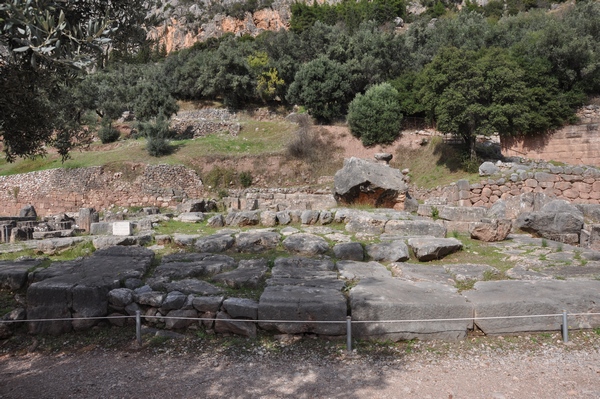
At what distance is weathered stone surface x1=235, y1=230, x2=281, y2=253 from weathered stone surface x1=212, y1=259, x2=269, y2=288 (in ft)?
4.03

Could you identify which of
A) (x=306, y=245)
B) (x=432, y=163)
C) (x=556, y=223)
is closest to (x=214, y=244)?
(x=306, y=245)

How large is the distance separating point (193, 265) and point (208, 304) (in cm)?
173

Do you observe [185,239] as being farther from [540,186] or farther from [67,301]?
[540,186]

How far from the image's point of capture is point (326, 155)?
101 ft

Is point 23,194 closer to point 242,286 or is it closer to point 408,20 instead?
point 242,286

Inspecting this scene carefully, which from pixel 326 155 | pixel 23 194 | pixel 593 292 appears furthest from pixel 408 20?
pixel 593 292

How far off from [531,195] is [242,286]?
11167mm

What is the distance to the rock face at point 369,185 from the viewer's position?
44.7 ft

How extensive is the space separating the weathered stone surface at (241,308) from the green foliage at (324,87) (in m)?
30.9

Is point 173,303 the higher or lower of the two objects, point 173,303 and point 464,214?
the lower

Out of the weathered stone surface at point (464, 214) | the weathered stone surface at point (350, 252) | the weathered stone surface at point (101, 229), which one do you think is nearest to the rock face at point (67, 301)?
the weathered stone surface at point (350, 252)

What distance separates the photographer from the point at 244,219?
11500mm

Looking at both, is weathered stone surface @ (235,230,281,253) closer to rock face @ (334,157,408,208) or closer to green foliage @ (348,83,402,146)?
rock face @ (334,157,408,208)

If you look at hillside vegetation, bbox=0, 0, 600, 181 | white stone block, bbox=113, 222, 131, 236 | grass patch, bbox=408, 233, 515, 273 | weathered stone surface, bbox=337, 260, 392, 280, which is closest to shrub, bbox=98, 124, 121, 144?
hillside vegetation, bbox=0, 0, 600, 181
